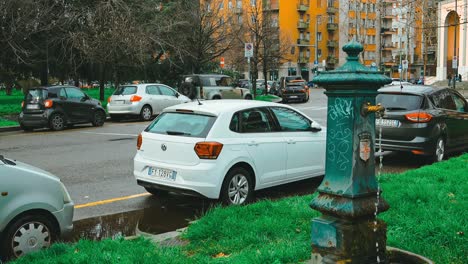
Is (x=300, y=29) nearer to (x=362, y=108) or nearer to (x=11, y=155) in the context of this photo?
(x=11, y=155)

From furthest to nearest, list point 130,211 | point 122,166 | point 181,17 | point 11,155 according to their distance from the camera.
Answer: point 181,17
point 11,155
point 122,166
point 130,211

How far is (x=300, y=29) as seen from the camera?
91.3m

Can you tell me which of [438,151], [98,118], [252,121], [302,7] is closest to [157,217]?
[252,121]

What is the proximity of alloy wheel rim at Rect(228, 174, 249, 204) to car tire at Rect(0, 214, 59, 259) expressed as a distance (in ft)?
8.56

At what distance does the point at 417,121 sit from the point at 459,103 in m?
2.11

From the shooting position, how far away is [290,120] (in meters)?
8.48

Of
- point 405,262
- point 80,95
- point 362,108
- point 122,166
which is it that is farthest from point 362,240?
point 80,95

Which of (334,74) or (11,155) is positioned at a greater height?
(334,74)

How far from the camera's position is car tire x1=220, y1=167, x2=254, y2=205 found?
7.21 m

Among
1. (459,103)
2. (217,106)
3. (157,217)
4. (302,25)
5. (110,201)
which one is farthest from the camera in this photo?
(302,25)

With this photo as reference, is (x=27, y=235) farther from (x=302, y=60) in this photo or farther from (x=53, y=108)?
(x=302, y=60)

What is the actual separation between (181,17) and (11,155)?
24.2 metres

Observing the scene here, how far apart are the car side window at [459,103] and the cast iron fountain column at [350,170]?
8.97 metres

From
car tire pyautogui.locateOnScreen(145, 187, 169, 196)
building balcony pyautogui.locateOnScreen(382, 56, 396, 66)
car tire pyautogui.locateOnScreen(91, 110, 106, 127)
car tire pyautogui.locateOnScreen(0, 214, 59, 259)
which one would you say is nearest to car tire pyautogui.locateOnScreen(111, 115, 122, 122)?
car tire pyautogui.locateOnScreen(91, 110, 106, 127)
